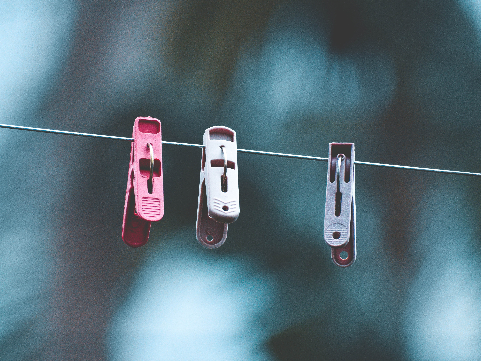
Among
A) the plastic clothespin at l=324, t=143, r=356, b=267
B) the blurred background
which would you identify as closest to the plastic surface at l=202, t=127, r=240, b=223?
the plastic clothespin at l=324, t=143, r=356, b=267

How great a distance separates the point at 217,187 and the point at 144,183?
0.14 metres

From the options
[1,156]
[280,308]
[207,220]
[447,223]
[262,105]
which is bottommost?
[280,308]

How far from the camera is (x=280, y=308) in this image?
2.30 metres

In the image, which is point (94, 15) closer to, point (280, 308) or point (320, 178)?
point (320, 178)

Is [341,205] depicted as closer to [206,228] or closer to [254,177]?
[206,228]

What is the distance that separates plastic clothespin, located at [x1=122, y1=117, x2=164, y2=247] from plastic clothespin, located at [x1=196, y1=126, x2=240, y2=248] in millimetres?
93

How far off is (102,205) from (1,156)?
0.42m

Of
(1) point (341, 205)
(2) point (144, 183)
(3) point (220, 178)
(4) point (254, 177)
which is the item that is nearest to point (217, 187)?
(3) point (220, 178)

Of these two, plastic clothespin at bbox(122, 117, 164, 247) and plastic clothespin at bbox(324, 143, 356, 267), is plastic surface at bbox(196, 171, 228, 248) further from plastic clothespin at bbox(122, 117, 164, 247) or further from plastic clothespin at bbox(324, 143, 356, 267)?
plastic clothespin at bbox(324, 143, 356, 267)

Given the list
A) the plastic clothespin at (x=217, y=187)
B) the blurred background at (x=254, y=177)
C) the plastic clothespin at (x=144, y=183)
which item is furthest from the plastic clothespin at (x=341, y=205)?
the blurred background at (x=254, y=177)

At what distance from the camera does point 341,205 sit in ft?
3.59

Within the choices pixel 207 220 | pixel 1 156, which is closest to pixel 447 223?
pixel 207 220

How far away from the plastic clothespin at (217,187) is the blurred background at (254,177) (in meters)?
1.11

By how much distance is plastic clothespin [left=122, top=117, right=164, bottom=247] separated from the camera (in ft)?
3.15
